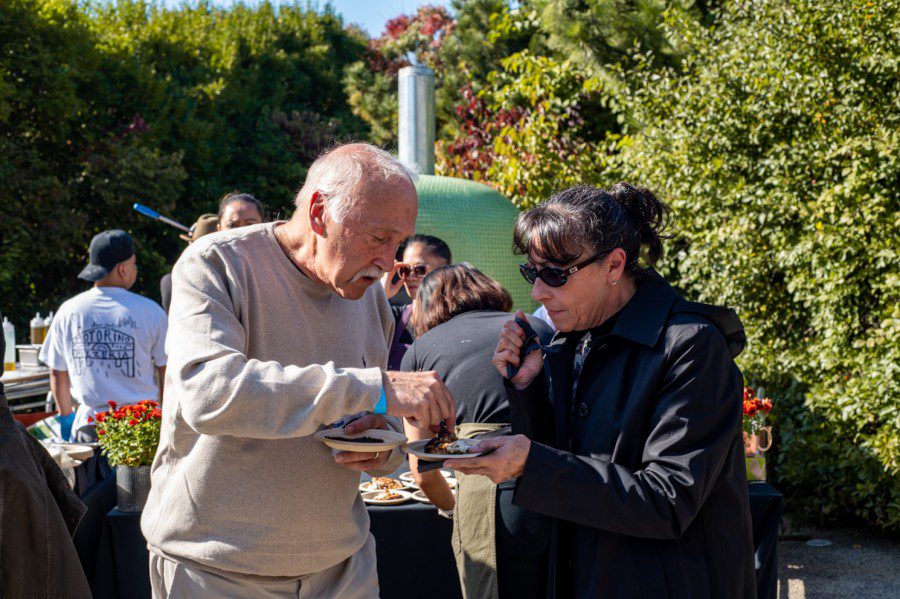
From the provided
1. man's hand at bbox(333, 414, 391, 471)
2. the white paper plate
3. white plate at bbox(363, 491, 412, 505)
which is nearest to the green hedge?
the white paper plate

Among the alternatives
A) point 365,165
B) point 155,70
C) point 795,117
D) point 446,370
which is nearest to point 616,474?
point 365,165

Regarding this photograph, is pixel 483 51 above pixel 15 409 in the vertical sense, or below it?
above

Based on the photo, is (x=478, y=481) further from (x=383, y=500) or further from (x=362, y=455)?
(x=362, y=455)

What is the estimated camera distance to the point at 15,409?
8062 mm

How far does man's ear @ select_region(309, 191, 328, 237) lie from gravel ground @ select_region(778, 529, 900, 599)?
4.13 meters

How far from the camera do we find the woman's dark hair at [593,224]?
214cm

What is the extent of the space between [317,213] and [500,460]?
75 centimetres

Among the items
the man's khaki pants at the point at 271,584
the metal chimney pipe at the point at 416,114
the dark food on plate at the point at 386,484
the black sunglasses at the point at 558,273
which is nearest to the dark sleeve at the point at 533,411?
the black sunglasses at the point at 558,273

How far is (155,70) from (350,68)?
6.45m

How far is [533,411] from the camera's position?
2252 mm

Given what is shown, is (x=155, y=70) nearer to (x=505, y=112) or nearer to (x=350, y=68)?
(x=350, y=68)

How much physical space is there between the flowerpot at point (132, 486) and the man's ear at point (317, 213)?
1984 mm

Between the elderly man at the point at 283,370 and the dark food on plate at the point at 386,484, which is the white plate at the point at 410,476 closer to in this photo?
the dark food on plate at the point at 386,484

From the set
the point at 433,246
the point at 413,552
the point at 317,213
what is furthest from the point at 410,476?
A: the point at 317,213
